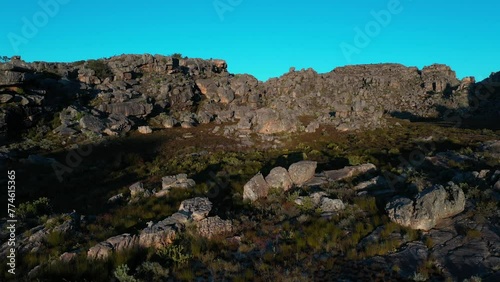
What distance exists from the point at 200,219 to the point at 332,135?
30.0 m

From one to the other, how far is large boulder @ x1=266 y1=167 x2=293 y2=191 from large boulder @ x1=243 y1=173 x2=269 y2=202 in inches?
17.0

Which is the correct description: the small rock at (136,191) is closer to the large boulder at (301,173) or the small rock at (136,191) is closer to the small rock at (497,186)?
the large boulder at (301,173)

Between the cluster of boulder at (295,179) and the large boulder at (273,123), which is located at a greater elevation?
the large boulder at (273,123)

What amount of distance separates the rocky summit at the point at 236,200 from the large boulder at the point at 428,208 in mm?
42

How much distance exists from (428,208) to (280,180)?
695cm

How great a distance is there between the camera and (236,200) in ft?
49.9

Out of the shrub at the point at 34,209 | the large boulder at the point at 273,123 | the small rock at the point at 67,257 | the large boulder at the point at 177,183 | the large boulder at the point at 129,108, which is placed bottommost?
the small rock at the point at 67,257

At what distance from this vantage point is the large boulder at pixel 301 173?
16.3m

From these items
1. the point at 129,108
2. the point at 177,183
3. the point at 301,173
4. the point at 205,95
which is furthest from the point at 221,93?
the point at 301,173

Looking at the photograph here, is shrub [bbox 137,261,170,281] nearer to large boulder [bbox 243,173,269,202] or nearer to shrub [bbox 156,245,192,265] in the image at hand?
shrub [bbox 156,245,192,265]

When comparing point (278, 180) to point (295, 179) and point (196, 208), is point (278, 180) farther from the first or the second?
point (196, 208)

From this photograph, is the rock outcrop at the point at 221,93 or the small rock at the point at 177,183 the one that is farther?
the rock outcrop at the point at 221,93


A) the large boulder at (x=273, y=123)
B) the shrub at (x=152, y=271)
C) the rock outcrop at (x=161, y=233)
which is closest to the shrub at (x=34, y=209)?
the rock outcrop at (x=161, y=233)

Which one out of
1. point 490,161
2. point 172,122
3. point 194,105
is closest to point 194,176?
point 490,161
